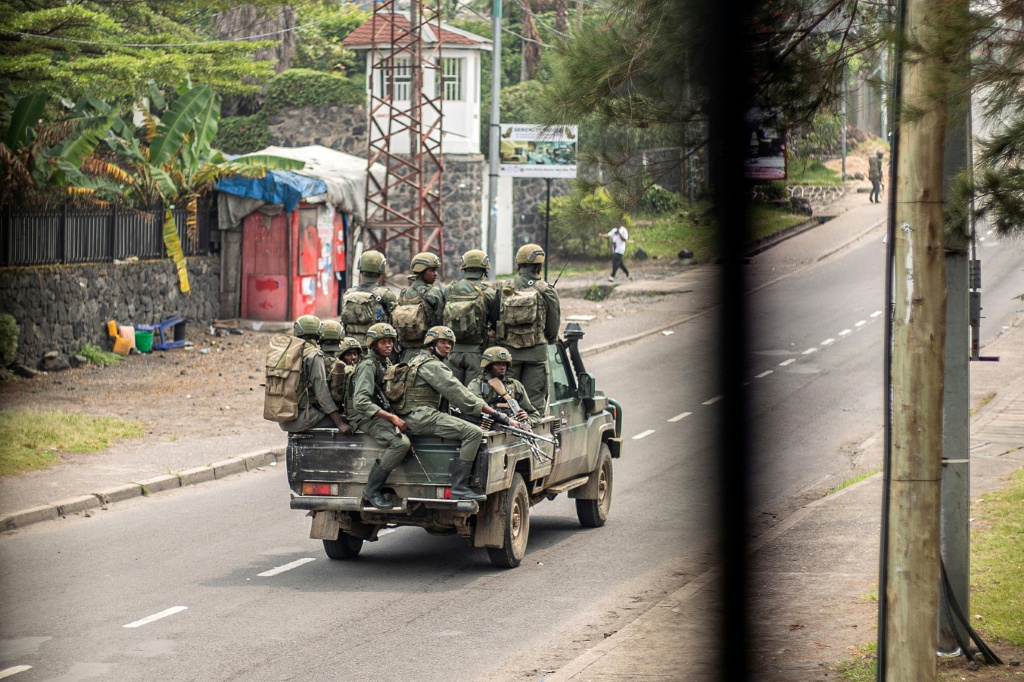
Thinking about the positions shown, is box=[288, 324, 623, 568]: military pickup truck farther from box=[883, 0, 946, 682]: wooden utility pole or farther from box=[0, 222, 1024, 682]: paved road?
box=[883, 0, 946, 682]: wooden utility pole

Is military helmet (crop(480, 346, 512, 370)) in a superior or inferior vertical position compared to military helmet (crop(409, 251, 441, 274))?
inferior

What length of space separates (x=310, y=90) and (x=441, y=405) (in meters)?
31.7

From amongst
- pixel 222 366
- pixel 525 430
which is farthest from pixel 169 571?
pixel 222 366

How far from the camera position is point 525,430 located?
478 inches

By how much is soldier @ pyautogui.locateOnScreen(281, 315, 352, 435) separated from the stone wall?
39.5 ft

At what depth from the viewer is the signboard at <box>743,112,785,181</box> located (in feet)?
30.2

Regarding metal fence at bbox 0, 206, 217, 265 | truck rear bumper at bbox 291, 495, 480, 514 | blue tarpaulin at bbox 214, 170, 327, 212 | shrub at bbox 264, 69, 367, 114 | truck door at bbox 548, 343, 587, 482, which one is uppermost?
shrub at bbox 264, 69, 367, 114

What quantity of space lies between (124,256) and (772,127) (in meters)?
18.7

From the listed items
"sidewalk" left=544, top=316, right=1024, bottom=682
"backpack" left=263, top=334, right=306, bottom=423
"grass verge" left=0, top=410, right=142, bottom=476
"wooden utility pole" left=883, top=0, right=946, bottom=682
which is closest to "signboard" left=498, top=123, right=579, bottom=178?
"grass verge" left=0, top=410, right=142, bottom=476

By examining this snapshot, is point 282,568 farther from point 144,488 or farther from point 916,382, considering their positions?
point 916,382

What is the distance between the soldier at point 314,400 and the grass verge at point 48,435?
5637 mm

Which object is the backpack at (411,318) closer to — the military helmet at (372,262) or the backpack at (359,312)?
the backpack at (359,312)

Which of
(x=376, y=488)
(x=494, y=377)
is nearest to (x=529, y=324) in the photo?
(x=494, y=377)

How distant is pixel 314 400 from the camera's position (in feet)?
38.7
